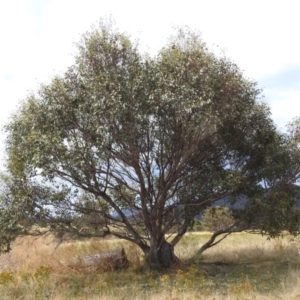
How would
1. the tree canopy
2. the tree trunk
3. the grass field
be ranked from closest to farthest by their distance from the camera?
the grass field < the tree canopy < the tree trunk

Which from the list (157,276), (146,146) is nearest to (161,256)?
(157,276)

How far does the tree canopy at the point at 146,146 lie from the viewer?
464 inches

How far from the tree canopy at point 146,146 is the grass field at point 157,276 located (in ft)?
4.54

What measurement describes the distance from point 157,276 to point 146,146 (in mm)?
4127

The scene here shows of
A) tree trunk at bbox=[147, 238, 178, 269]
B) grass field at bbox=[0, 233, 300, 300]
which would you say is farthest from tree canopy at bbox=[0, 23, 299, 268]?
grass field at bbox=[0, 233, 300, 300]

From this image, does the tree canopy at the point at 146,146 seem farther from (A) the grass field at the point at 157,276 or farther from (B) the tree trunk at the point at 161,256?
(A) the grass field at the point at 157,276

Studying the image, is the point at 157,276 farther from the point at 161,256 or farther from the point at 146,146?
the point at 146,146

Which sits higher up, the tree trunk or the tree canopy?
the tree canopy

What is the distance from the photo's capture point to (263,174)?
14305 millimetres

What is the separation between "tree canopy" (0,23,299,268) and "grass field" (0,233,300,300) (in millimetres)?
1383

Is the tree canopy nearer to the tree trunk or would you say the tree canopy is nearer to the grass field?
the tree trunk

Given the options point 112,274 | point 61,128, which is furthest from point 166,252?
point 61,128

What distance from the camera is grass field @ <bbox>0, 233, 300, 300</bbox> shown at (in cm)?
984

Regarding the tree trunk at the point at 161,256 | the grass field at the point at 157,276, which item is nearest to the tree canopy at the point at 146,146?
the tree trunk at the point at 161,256
